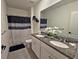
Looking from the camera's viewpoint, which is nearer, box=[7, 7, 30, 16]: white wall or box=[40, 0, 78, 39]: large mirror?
box=[40, 0, 78, 39]: large mirror

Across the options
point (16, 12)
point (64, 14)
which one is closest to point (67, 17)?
point (64, 14)

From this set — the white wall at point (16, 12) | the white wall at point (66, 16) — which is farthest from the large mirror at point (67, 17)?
the white wall at point (16, 12)

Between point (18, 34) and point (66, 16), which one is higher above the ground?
point (66, 16)

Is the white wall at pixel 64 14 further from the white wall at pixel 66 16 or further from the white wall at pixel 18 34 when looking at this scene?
the white wall at pixel 18 34

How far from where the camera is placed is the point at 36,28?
367cm

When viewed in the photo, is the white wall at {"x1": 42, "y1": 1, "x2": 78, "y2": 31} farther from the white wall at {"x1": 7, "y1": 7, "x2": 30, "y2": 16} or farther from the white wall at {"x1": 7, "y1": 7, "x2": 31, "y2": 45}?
the white wall at {"x1": 7, "y1": 7, "x2": 30, "y2": 16}

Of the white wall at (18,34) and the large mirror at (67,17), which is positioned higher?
the large mirror at (67,17)

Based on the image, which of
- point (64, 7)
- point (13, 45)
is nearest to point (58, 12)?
point (64, 7)

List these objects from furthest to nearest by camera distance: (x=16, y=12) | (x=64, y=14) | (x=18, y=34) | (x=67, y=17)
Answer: (x=16, y=12), (x=18, y=34), (x=64, y=14), (x=67, y=17)

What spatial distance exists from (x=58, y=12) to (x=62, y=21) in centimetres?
36

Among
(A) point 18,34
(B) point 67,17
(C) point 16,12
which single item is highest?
(C) point 16,12

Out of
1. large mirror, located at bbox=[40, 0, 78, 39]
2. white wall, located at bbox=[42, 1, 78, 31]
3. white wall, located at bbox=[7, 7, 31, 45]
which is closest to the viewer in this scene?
large mirror, located at bbox=[40, 0, 78, 39]

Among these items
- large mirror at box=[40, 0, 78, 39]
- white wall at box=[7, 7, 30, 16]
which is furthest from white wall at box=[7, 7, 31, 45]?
large mirror at box=[40, 0, 78, 39]

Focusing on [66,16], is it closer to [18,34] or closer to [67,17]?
[67,17]
